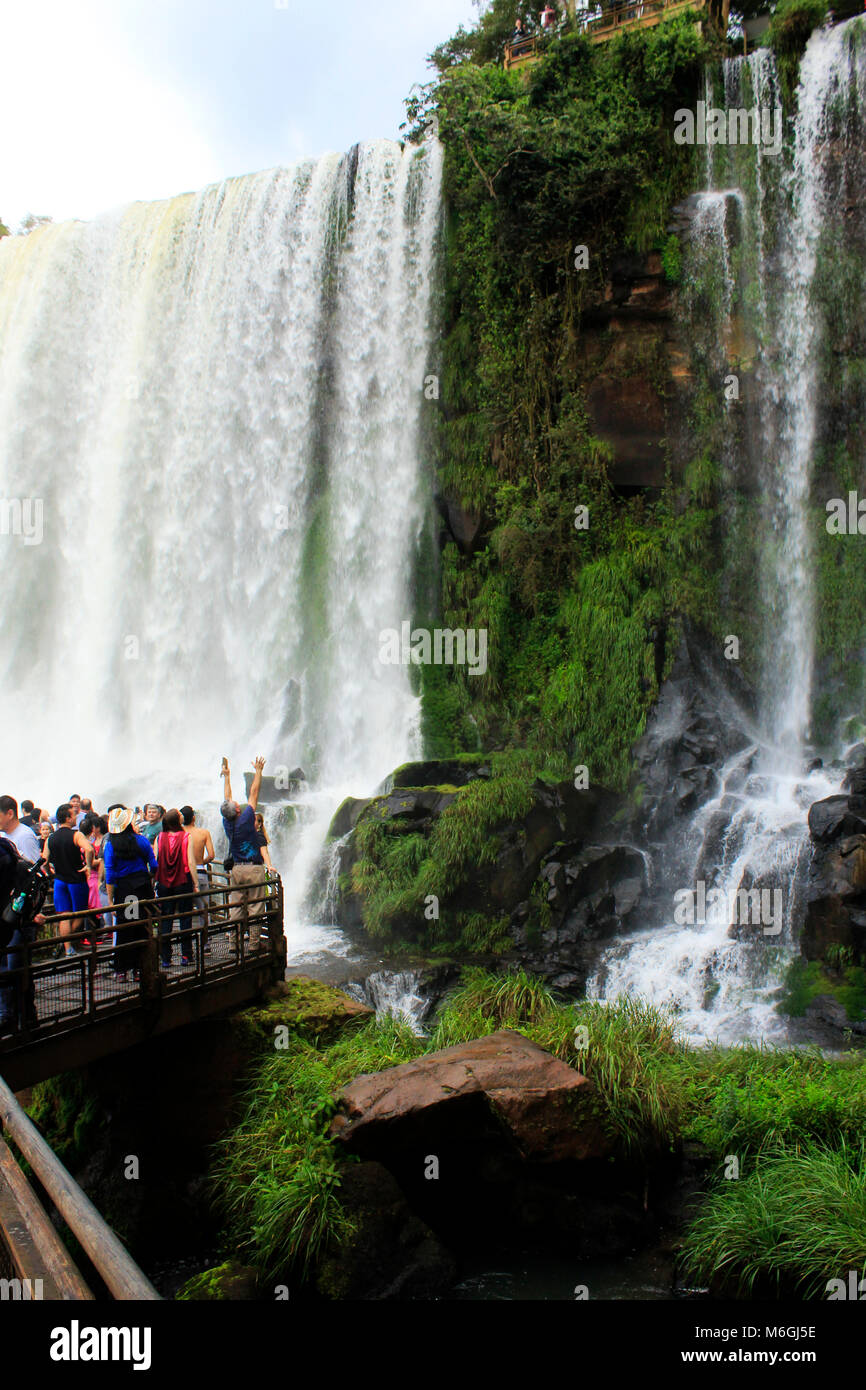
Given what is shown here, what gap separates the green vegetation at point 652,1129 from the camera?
5.99 meters

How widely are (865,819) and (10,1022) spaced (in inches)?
393

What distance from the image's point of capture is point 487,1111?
6.86m

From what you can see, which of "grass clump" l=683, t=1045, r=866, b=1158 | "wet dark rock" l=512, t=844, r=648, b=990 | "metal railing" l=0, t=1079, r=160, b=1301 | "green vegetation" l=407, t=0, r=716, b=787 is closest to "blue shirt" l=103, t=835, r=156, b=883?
"metal railing" l=0, t=1079, r=160, b=1301

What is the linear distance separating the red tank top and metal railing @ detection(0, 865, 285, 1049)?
0.60 ft

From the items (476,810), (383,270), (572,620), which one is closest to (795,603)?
(572,620)

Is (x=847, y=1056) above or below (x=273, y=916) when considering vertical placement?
below

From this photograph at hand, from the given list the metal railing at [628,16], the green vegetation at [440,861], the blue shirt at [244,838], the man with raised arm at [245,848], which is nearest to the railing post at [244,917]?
the man with raised arm at [245,848]

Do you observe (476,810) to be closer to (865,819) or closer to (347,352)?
(865,819)

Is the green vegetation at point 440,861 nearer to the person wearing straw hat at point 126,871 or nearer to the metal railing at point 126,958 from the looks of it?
the metal railing at point 126,958

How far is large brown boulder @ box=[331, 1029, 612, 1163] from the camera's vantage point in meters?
6.75

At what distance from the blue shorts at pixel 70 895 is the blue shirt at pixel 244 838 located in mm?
1513

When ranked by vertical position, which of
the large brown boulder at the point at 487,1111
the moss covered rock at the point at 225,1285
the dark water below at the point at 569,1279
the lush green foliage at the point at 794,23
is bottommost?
the dark water below at the point at 569,1279

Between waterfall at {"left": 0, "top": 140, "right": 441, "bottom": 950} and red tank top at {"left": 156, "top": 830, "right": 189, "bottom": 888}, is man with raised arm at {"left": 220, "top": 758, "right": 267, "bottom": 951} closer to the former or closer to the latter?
red tank top at {"left": 156, "top": 830, "right": 189, "bottom": 888}
